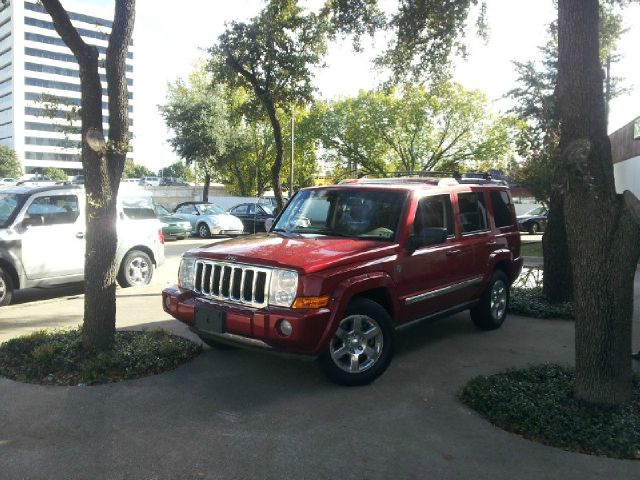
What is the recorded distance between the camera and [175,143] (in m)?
32.0

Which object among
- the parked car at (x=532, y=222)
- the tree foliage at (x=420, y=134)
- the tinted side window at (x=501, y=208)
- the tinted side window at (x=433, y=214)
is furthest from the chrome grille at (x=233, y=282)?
the tree foliage at (x=420, y=134)

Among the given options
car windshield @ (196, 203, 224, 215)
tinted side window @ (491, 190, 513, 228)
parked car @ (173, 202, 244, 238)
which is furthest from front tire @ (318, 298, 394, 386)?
car windshield @ (196, 203, 224, 215)

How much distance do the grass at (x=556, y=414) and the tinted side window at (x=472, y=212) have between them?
2.16m

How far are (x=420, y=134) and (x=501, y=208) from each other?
34.7 meters

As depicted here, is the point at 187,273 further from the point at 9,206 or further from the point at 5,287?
the point at 9,206

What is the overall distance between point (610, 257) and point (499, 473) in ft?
5.97

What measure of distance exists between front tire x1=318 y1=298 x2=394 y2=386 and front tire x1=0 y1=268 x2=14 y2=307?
583cm

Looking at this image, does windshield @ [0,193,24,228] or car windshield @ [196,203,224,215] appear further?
car windshield @ [196,203,224,215]

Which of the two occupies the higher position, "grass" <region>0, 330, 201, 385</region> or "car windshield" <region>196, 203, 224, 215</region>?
"car windshield" <region>196, 203, 224, 215</region>

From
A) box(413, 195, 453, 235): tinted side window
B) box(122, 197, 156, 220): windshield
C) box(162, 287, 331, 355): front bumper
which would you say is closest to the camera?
box(162, 287, 331, 355): front bumper

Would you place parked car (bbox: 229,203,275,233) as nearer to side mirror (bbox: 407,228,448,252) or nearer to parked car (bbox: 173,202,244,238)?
parked car (bbox: 173,202,244,238)

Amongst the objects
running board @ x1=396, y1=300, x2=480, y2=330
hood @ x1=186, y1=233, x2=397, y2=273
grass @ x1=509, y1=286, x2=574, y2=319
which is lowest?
grass @ x1=509, y1=286, x2=574, y2=319

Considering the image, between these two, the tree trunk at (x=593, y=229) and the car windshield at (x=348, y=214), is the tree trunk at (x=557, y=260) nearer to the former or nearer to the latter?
the car windshield at (x=348, y=214)

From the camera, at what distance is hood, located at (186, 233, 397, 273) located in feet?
15.6
